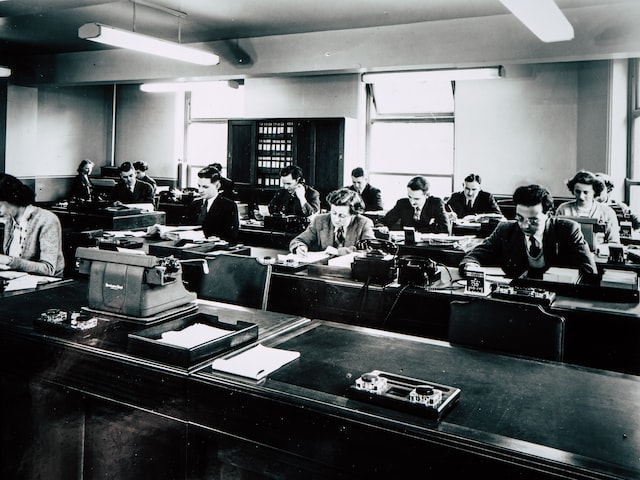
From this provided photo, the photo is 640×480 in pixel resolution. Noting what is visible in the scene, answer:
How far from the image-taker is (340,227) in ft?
14.7

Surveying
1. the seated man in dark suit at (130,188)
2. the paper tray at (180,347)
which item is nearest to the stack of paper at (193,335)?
the paper tray at (180,347)

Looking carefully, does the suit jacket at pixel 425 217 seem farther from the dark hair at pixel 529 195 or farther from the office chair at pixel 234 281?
the office chair at pixel 234 281

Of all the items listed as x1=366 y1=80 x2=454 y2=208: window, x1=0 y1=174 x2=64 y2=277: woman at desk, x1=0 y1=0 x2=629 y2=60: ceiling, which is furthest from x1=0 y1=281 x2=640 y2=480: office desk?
x1=366 y1=80 x2=454 y2=208: window

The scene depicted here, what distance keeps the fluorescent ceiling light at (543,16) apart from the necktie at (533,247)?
4.31 feet

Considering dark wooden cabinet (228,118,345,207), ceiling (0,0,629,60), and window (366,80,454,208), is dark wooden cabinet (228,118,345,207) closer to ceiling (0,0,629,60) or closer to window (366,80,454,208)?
window (366,80,454,208)

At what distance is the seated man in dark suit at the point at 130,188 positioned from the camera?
817cm

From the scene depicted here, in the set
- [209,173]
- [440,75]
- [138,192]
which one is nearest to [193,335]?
[209,173]

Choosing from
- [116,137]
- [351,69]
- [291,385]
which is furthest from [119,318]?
[116,137]

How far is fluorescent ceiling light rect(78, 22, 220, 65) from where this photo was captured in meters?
5.01

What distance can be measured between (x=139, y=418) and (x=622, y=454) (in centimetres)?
146

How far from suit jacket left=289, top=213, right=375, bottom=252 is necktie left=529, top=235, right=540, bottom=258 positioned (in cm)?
117

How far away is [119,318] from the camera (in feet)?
7.57

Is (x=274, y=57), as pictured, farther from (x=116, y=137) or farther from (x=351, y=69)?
(x=116, y=137)

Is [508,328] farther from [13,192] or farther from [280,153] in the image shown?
[280,153]
